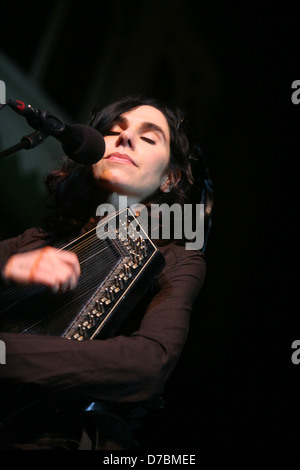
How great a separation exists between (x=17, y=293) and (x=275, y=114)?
1864mm

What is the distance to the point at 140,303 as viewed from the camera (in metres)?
1.67

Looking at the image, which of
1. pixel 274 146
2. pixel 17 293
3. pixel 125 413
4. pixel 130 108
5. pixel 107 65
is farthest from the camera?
pixel 107 65

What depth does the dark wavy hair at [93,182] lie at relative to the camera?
7.28 ft

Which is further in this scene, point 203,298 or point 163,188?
point 203,298

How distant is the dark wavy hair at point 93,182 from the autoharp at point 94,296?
1.76 feet

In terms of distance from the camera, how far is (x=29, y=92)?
2744mm

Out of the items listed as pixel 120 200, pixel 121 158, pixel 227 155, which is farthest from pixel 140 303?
pixel 227 155

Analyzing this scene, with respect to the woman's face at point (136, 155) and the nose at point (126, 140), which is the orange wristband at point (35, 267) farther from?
the nose at point (126, 140)

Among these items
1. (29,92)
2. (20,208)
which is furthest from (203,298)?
(29,92)

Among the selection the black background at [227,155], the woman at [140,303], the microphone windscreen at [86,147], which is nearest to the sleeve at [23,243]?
the woman at [140,303]

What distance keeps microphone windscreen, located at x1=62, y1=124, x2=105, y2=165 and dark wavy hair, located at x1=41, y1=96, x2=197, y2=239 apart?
75 centimetres

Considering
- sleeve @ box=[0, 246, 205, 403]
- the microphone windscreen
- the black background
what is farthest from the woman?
the black background

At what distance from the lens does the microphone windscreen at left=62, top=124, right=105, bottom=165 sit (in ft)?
4.42
